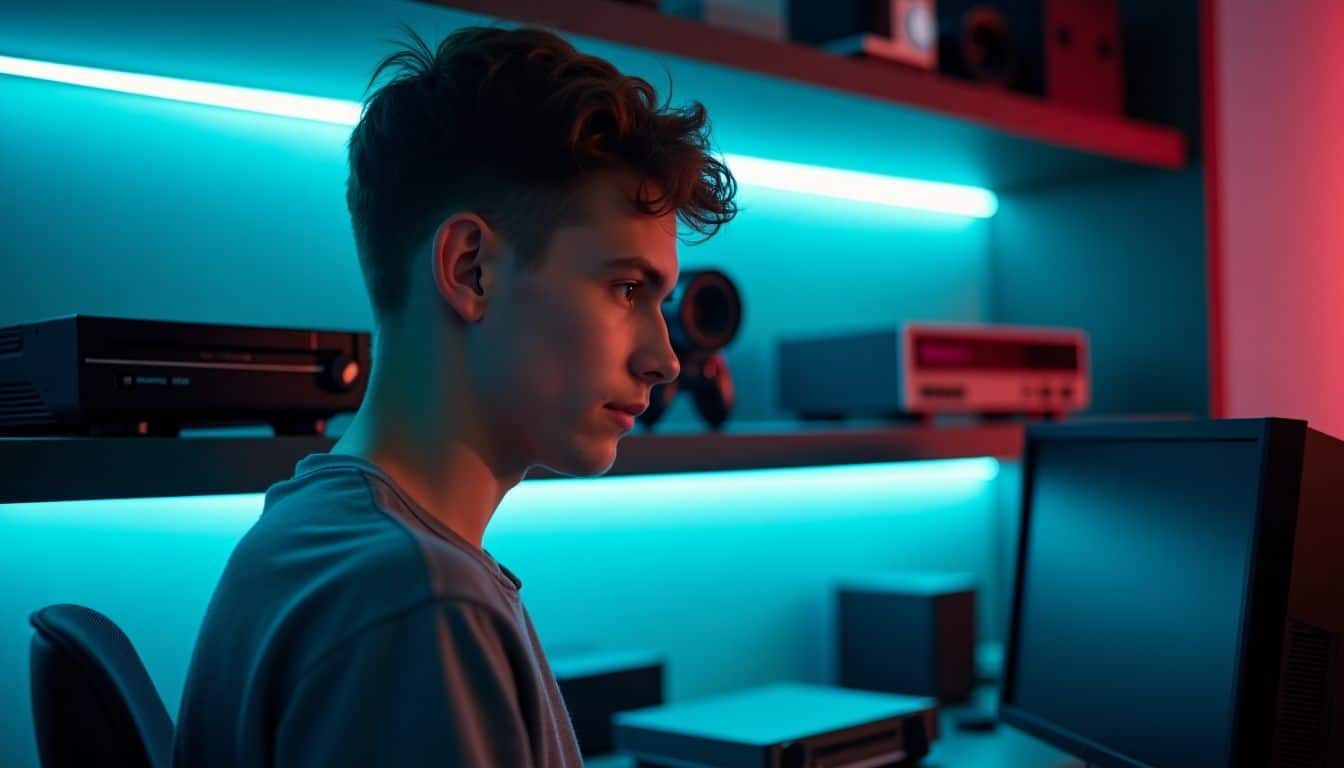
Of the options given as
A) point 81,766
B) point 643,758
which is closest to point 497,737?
point 81,766

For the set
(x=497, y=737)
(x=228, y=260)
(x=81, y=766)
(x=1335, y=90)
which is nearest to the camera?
(x=497, y=737)

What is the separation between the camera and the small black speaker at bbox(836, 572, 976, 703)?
77.3 inches

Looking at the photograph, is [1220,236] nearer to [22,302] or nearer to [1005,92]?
A: [1005,92]

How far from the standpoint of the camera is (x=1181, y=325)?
214 centimetres

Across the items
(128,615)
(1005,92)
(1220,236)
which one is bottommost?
(128,615)

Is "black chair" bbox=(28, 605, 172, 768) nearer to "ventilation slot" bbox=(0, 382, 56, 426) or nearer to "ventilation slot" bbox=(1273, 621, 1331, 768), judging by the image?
"ventilation slot" bbox=(0, 382, 56, 426)

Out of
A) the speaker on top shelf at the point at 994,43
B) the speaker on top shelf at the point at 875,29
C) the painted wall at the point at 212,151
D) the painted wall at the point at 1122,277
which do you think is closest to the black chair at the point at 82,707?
the painted wall at the point at 212,151

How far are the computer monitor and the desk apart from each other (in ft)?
0.79

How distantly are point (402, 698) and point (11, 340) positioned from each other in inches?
26.4

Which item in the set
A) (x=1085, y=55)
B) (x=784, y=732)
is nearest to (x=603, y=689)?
(x=784, y=732)

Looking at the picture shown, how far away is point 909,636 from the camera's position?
6.49ft

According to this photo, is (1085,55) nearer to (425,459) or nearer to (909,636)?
(909,636)

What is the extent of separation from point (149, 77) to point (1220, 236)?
5.28 ft

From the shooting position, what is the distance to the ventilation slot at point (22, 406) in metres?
1.10
